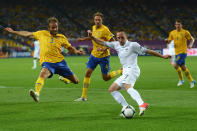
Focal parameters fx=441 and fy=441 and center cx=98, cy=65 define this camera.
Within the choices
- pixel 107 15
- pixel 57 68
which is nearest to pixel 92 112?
pixel 57 68

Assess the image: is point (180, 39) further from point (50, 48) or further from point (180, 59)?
point (50, 48)

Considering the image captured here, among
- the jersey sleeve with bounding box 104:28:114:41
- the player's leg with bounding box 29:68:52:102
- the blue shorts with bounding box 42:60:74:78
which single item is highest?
the jersey sleeve with bounding box 104:28:114:41

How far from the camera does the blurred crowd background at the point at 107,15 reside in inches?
2202

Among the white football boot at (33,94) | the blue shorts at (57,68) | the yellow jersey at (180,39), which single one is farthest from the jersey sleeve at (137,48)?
the yellow jersey at (180,39)

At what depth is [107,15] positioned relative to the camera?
59844mm

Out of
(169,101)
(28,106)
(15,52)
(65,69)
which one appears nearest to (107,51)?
(65,69)

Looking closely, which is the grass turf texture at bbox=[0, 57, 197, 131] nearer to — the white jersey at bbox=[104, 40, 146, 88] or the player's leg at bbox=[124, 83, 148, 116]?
the player's leg at bbox=[124, 83, 148, 116]

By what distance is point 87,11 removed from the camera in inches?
2383

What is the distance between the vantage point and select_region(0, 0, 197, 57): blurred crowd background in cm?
5594

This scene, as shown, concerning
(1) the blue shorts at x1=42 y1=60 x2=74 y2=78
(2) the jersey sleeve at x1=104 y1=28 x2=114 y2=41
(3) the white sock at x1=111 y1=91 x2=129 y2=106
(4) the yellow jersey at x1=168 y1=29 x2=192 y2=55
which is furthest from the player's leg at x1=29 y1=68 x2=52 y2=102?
(4) the yellow jersey at x1=168 y1=29 x2=192 y2=55

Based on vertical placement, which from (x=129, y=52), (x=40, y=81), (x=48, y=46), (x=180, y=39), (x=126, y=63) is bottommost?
(x=40, y=81)

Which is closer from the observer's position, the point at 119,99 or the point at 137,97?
the point at 137,97

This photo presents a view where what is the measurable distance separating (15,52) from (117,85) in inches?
1652

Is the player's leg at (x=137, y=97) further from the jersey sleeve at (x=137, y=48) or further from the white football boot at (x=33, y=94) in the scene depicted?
the white football boot at (x=33, y=94)
